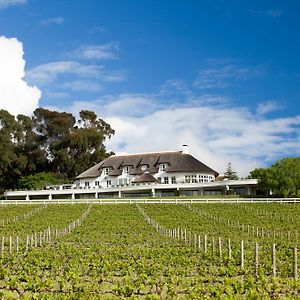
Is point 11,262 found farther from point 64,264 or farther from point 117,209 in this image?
point 117,209

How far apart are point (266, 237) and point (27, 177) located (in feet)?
169

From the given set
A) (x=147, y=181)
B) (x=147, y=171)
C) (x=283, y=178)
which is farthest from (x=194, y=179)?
(x=283, y=178)

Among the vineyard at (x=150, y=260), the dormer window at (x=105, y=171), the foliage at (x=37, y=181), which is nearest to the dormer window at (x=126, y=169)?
the dormer window at (x=105, y=171)

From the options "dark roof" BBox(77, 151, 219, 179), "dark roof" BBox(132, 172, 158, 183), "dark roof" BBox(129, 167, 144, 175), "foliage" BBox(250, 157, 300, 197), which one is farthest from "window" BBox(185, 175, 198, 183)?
"foliage" BBox(250, 157, 300, 197)

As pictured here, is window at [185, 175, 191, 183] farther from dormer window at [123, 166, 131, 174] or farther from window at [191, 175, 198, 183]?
dormer window at [123, 166, 131, 174]

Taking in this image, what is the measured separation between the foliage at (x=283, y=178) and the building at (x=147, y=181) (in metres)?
5.72

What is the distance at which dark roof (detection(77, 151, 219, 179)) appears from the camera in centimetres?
7188

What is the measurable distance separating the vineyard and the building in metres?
24.1

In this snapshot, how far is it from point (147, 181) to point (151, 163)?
18.2ft

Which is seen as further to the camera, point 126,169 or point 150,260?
point 126,169

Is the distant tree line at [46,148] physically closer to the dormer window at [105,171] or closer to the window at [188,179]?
the dormer window at [105,171]

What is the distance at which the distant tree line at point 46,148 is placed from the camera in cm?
7788

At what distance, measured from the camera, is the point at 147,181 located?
69.9 m

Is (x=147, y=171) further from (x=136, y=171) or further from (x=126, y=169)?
(x=126, y=169)
